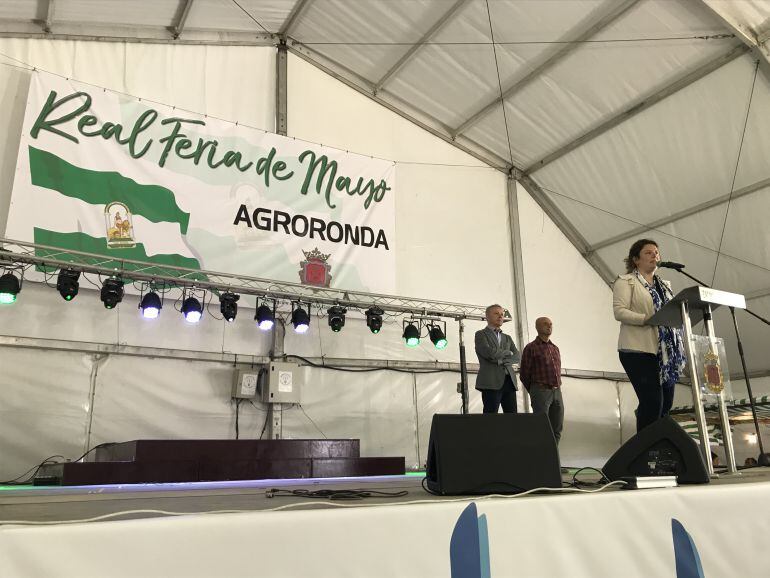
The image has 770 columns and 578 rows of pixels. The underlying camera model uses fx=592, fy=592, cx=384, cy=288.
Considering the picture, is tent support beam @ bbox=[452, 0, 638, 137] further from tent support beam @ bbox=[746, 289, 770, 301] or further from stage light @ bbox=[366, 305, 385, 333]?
tent support beam @ bbox=[746, 289, 770, 301]

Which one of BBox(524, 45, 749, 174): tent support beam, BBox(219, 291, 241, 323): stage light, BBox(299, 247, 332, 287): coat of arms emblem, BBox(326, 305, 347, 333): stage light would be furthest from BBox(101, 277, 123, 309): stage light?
BBox(524, 45, 749, 174): tent support beam

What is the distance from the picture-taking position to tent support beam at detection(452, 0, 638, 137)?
16.6 ft

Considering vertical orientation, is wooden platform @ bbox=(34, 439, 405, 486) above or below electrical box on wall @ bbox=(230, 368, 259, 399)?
below

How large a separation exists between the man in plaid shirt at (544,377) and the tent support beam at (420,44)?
3.01 m

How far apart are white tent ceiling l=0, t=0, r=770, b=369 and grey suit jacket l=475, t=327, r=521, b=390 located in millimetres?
2927

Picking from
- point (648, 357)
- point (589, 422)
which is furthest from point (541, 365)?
point (589, 422)

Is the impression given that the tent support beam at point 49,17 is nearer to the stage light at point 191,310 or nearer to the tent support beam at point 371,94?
Result: the tent support beam at point 371,94

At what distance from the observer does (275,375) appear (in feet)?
17.5

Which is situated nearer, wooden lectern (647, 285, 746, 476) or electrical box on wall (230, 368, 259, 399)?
wooden lectern (647, 285, 746, 476)

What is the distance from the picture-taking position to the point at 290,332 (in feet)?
18.6

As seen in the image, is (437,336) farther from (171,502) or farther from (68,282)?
(171,502)

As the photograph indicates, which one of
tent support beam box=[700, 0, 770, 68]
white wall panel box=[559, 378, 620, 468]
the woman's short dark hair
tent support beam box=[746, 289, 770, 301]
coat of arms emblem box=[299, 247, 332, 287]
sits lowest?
white wall panel box=[559, 378, 620, 468]

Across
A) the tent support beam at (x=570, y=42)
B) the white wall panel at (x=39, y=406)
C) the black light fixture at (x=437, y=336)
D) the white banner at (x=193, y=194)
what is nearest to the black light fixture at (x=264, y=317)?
the white banner at (x=193, y=194)

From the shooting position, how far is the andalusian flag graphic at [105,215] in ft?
14.9
